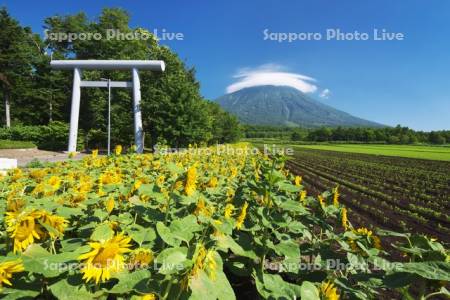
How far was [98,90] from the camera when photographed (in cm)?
3017

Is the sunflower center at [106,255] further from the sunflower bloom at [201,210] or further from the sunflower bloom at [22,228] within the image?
the sunflower bloom at [201,210]

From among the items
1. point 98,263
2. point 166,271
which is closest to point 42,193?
point 98,263

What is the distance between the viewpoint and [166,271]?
957 mm

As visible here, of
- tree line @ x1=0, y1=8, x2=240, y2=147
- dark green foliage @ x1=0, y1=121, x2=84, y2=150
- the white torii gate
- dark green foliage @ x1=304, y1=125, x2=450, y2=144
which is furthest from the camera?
dark green foliage @ x1=304, y1=125, x2=450, y2=144

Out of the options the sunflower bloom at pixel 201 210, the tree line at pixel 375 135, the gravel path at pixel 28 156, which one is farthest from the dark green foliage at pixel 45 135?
the tree line at pixel 375 135

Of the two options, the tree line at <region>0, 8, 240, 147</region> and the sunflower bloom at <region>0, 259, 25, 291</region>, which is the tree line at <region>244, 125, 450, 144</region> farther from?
the sunflower bloom at <region>0, 259, 25, 291</region>

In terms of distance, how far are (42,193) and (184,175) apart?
1257 mm

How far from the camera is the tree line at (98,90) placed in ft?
76.1

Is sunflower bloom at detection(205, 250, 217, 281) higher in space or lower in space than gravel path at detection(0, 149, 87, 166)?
higher

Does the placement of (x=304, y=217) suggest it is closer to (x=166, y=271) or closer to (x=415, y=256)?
(x=415, y=256)

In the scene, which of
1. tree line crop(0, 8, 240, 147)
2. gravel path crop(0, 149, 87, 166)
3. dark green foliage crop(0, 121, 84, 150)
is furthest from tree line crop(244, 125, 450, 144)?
gravel path crop(0, 149, 87, 166)

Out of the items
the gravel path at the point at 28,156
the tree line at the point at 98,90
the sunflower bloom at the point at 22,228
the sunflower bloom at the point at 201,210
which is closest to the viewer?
the sunflower bloom at the point at 22,228

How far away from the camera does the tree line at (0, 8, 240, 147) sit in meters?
23.2

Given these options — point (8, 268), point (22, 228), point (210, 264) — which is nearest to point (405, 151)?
point (210, 264)
